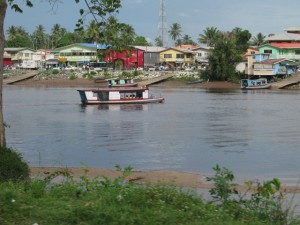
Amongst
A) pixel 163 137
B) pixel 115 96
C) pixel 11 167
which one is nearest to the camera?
pixel 11 167

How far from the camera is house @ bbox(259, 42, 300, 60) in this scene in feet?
295

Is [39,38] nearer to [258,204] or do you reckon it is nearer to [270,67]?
[270,67]

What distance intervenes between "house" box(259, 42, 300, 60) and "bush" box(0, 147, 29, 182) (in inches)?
3275

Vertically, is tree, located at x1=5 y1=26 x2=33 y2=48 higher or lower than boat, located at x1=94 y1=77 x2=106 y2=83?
higher

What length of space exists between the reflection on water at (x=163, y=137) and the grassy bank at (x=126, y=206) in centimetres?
992

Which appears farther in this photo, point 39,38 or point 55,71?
point 39,38

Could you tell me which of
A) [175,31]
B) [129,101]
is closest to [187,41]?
[175,31]

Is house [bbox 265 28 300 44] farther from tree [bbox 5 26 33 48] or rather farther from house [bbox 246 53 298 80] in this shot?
tree [bbox 5 26 33 48]

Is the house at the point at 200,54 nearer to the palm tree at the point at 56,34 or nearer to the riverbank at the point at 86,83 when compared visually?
the riverbank at the point at 86,83

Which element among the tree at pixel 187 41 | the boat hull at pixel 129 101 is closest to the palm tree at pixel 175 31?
the tree at pixel 187 41

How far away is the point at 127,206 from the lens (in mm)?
6055

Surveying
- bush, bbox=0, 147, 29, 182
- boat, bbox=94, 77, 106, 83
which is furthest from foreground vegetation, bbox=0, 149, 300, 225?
boat, bbox=94, 77, 106, 83

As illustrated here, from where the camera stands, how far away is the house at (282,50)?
3541 inches

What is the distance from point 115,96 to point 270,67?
38.8 metres
